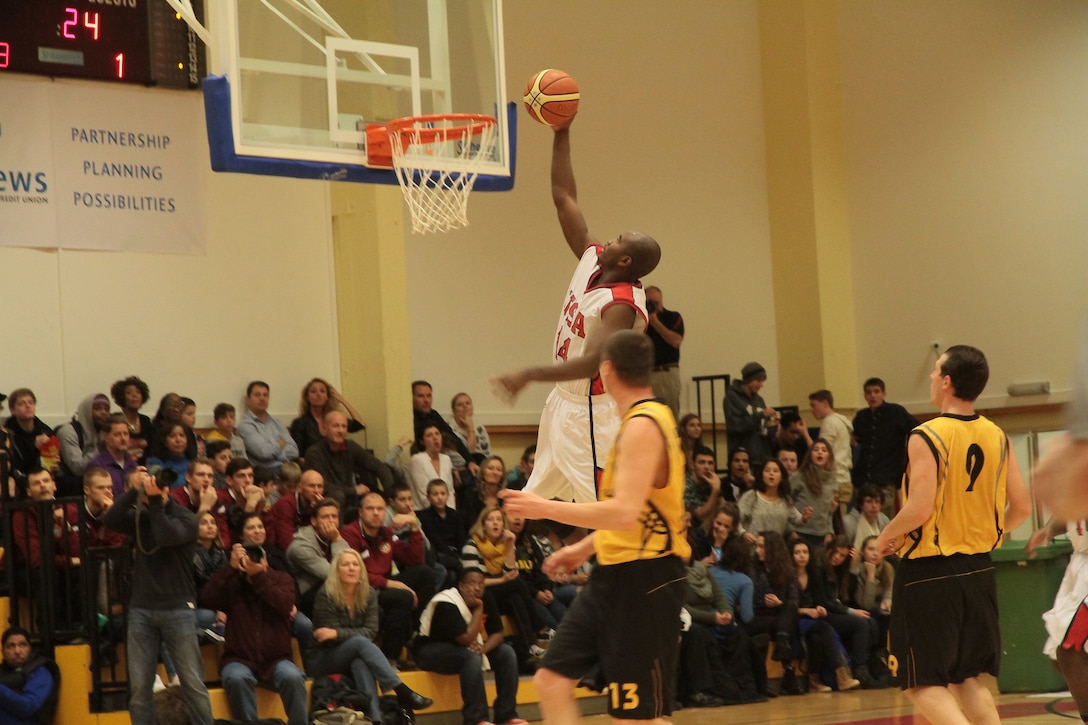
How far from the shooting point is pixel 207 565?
1004cm

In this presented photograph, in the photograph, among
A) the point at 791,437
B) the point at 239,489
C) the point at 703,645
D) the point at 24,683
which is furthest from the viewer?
the point at 791,437

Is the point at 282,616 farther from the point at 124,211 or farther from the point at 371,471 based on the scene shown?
the point at 124,211

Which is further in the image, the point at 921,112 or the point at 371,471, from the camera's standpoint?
the point at 921,112

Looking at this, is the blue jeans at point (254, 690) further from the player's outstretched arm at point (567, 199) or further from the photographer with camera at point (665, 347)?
the photographer with camera at point (665, 347)

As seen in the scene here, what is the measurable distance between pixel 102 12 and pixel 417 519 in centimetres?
527

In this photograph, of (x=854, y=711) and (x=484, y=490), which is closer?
(x=854, y=711)

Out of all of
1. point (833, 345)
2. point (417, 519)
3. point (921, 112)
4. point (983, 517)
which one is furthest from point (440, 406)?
point (983, 517)

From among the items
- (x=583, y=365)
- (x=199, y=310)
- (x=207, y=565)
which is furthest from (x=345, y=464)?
(x=583, y=365)

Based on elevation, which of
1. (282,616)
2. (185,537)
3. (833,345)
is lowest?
(282,616)

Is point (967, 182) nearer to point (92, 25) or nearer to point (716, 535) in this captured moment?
point (716, 535)

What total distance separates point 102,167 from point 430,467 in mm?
4061

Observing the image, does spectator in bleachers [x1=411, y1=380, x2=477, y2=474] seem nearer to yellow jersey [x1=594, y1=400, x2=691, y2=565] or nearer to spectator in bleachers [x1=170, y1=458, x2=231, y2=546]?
spectator in bleachers [x1=170, y1=458, x2=231, y2=546]

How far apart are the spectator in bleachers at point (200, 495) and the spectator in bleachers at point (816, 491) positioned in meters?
5.54

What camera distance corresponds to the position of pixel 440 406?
14.6 metres
